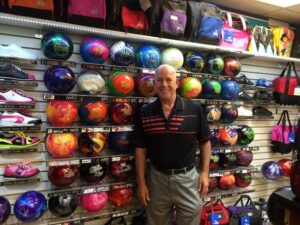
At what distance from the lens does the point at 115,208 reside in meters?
3.20

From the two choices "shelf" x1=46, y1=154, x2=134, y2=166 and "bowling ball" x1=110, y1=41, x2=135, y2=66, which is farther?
"bowling ball" x1=110, y1=41, x2=135, y2=66

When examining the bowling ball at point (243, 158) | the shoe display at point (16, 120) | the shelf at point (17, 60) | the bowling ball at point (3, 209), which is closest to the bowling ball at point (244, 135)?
the bowling ball at point (243, 158)

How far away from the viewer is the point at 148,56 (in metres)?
3.08

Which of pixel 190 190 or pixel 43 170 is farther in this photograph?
pixel 43 170

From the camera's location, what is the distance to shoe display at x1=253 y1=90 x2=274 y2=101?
164 inches

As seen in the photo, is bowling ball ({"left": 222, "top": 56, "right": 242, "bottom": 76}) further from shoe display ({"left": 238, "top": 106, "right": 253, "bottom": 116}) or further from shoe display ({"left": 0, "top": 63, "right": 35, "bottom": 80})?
shoe display ({"left": 0, "top": 63, "right": 35, "bottom": 80})

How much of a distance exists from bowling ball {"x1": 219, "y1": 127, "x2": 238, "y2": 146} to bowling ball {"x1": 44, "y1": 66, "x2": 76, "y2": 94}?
2.07 meters

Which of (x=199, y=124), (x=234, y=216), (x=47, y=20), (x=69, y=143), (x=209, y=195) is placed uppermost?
(x=47, y=20)

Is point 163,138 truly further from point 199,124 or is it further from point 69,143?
point 69,143

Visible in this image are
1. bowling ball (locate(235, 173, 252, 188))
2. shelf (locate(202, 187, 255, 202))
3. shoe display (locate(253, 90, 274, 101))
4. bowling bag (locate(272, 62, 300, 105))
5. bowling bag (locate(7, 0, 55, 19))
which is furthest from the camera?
bowling bag (locate(272, 62, 300, 105))

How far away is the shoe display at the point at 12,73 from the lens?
2516 millimetres

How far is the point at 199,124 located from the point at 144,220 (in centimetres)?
143

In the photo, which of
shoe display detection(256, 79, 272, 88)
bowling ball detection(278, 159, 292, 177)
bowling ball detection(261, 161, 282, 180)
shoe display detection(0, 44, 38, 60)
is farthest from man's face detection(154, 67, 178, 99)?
bowling ball detection(278, 159, 292, 177)

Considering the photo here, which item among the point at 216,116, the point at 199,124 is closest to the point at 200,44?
the point at 216,116
